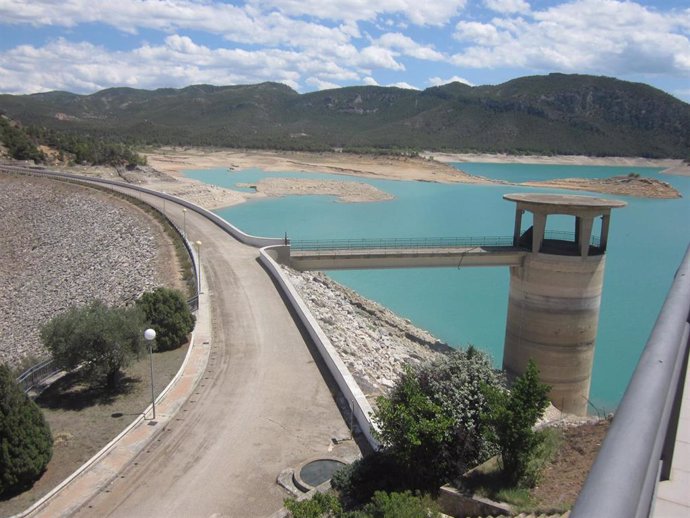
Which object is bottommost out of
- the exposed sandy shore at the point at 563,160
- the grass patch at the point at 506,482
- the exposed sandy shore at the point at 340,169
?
the grass patch at the point at 506,482

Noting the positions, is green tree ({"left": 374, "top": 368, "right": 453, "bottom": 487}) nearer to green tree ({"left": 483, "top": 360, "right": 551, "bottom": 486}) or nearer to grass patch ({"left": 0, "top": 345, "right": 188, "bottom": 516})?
green tree ({"left": 483, "top": 360, "right": 551, "bottom": 486})

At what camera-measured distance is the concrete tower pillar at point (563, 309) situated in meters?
22.0

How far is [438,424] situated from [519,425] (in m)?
1.16

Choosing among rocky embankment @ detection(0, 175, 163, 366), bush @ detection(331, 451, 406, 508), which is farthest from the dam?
bush @ detection(331, 451, 406, 508)

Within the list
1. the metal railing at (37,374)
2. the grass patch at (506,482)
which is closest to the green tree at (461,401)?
the grass patch at (506,482)

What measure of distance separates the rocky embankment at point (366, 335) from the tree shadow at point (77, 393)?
5.34m

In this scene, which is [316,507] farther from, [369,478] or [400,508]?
[369,478]

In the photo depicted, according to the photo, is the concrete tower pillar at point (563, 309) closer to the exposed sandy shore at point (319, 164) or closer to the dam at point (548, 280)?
the dam at point (548, 280)

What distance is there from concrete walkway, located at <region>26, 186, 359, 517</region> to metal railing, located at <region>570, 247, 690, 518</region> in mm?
8189

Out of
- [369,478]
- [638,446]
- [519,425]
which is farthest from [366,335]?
[638,446]

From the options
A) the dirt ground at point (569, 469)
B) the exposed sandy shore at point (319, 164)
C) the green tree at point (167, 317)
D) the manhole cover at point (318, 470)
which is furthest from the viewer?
the exposed sandy shore at point (319, 164)

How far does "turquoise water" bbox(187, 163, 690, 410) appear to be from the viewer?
26.9 metres

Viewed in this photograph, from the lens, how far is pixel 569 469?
877 centimetres

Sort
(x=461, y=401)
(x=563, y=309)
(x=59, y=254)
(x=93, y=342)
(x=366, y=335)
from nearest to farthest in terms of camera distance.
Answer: (x=461, y=401) → (x=93, y=342) → (x=366, y=335) → (x=563, y=309) → (x=59, y=254)
